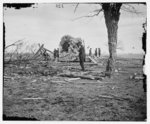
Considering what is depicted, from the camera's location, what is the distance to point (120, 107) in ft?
10.8

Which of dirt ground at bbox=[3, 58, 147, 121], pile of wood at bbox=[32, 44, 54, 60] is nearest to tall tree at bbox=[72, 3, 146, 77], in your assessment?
dirt ground at bbox=[3, 58, 147, 121]

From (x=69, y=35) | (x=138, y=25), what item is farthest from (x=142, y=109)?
(x=69, y=35)

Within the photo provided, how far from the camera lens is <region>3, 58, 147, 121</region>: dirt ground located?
3.29 metres

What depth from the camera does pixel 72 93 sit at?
11.3 feet

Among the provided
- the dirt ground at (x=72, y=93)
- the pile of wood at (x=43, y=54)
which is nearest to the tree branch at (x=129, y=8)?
the dirt ground at (x=72, y=93)

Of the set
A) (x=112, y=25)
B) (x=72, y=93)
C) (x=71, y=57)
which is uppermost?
(x=112, y=25)

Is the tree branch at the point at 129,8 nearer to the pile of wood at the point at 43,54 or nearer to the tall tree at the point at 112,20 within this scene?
the tall tree at the point at 112,20

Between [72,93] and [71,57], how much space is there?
586 millimetres

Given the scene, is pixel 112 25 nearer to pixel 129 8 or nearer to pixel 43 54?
pixel 129 8

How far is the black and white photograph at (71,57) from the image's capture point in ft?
11.1

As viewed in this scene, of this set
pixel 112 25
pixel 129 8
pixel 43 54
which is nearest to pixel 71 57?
pixel 43 54

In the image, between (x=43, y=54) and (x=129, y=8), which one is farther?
(x=43, y=54)

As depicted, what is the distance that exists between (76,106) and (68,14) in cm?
145

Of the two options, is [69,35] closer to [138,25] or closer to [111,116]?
[138,25]
